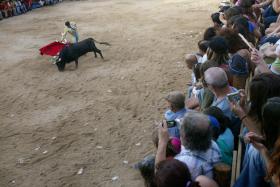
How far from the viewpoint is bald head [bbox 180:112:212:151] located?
336 centimetres

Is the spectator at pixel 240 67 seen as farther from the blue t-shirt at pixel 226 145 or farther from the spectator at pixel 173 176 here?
the spectator at pixel 173 176

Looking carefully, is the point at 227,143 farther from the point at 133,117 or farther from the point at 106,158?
the point at 133,117

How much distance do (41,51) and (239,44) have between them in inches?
282

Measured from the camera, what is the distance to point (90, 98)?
8.73 m

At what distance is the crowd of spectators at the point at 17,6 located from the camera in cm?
1898

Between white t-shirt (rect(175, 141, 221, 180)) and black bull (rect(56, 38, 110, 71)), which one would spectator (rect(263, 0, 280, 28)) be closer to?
black bull (rect(56, 38, 110, 71))

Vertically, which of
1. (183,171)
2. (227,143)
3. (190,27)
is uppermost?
(183,171)

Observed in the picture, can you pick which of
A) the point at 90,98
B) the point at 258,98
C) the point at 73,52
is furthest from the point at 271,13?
the point at 258,98

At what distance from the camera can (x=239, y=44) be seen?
575cm

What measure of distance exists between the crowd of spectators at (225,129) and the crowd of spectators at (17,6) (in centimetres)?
1531

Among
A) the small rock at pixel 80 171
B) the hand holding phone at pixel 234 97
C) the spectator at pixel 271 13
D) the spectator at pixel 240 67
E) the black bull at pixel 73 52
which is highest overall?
the hand holding phone at pixel 234 97

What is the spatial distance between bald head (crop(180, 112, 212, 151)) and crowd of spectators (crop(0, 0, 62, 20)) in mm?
17063

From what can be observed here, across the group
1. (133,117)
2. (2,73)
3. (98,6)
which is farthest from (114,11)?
(133,117)

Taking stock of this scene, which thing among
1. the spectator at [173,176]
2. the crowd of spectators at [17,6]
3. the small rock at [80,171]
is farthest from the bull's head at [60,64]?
the crowd of spectators at [17,6]
